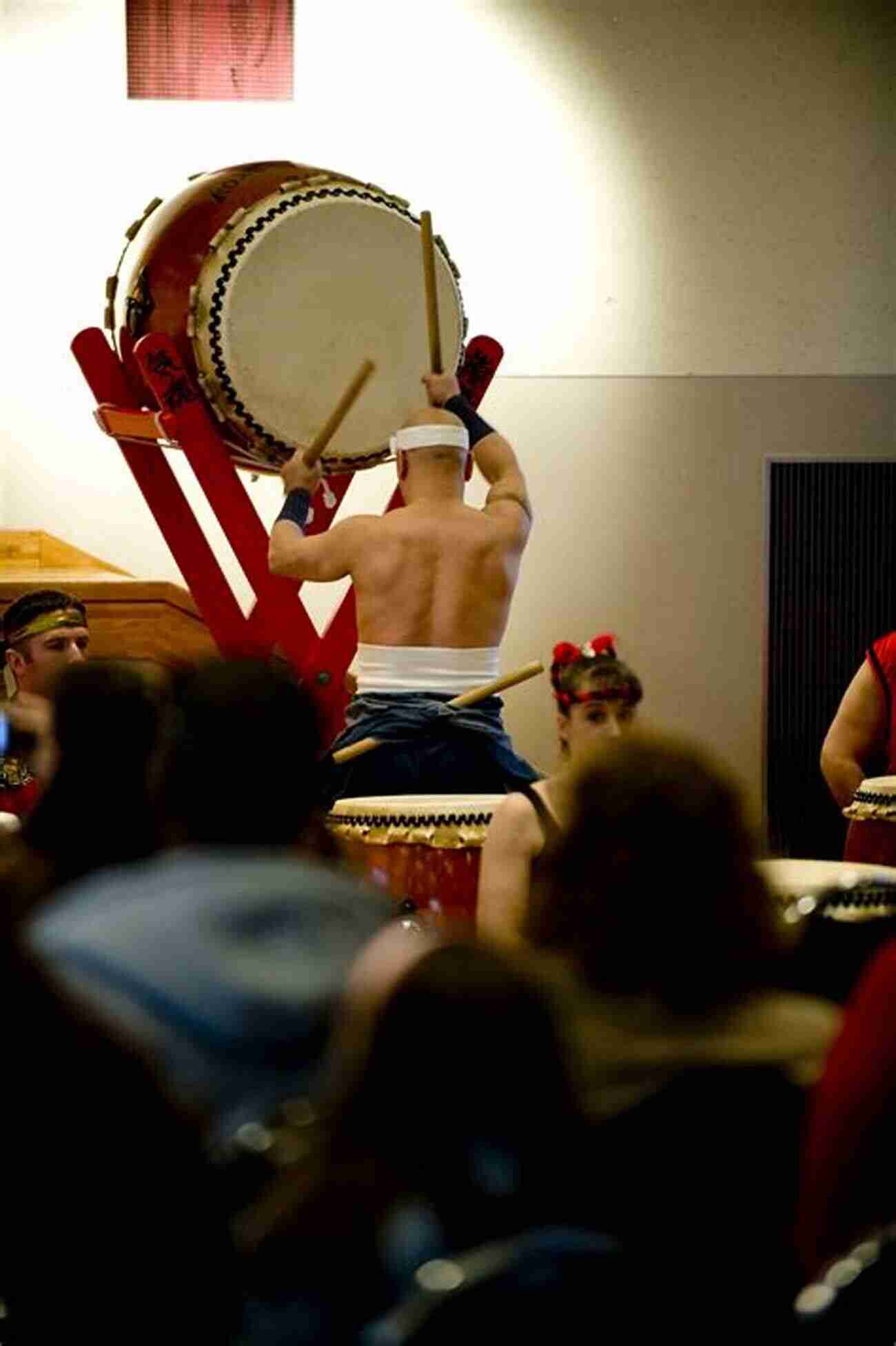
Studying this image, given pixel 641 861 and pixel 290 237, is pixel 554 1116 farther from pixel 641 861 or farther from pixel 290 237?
pixel 290 237

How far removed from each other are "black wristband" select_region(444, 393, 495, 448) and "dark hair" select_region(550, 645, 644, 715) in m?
1.01

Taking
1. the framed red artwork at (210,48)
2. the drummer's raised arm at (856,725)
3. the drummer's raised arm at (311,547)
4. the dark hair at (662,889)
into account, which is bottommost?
the drummer's raised arm at (856,725)

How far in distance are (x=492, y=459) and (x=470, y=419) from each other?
0.33ft

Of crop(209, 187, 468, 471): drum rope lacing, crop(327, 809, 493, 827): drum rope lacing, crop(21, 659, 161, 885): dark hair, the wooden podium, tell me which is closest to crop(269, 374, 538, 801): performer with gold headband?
crop(209, 187, 468, 471): drum rope lacing

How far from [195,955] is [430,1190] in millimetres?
179

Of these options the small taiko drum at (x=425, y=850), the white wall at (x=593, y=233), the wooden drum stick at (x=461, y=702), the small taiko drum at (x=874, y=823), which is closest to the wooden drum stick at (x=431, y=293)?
the wooden drum stick at (x=461, y=702)

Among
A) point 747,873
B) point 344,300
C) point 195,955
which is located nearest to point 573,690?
point 344,300

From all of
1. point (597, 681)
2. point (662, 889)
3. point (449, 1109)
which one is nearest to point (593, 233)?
point (597, 681)

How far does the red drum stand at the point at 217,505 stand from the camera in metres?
4.47

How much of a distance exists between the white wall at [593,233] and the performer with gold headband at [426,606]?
237 cm

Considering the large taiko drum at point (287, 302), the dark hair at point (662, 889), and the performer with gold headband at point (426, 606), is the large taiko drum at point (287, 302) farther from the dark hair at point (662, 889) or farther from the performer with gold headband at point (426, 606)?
the dark hair at point (662, 889)

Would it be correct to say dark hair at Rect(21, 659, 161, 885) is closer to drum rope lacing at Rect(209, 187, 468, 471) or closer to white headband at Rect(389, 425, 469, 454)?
white headband at Rect(389, 425, 469, 454)

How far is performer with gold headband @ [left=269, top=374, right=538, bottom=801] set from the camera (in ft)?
12.6

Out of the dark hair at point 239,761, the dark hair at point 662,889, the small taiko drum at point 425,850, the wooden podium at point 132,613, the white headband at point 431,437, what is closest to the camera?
the dark hair at point 662,889
